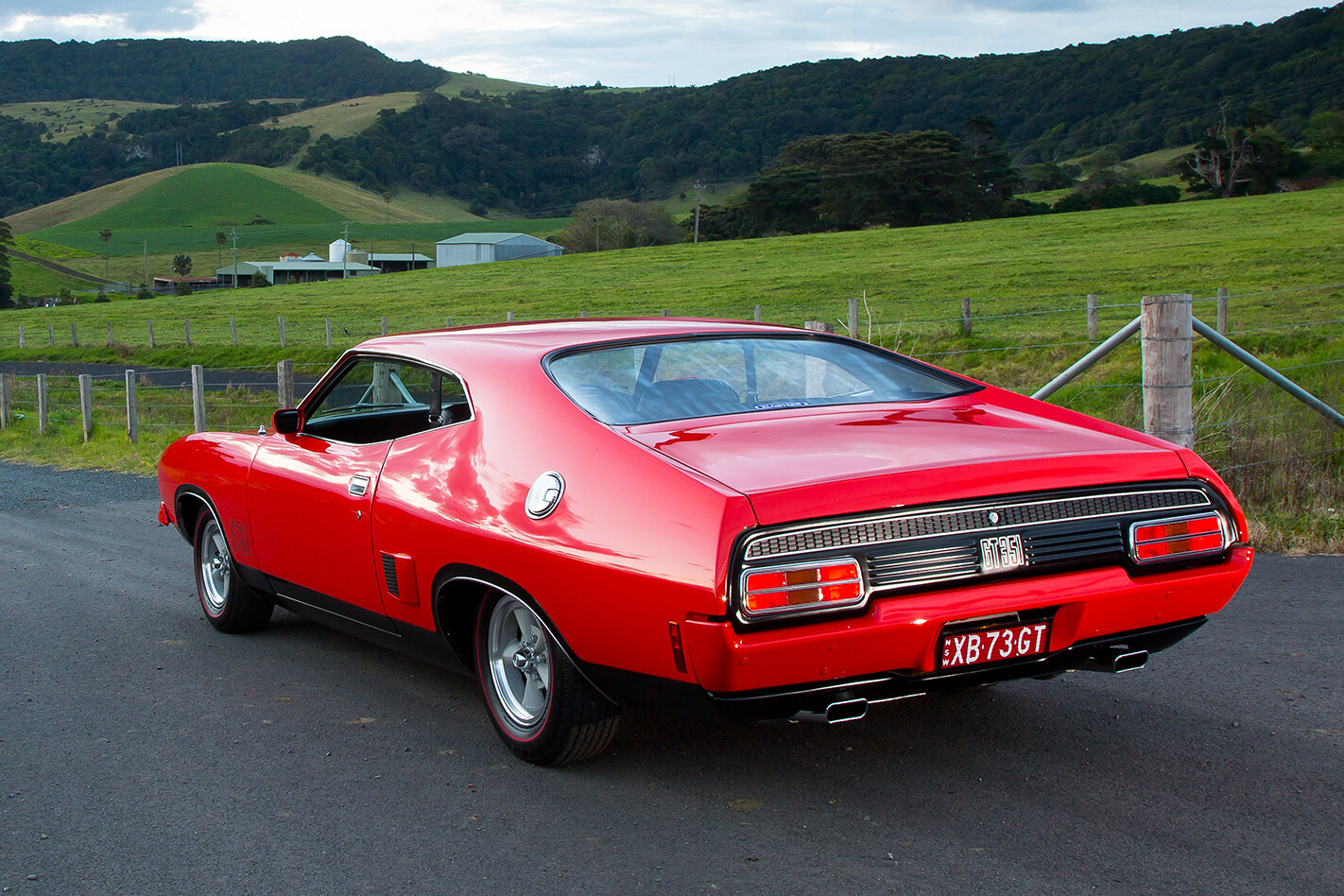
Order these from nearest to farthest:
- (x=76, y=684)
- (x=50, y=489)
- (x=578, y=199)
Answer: (x=76, y=684) < (x=50, y=489) < (x=578, y=199)

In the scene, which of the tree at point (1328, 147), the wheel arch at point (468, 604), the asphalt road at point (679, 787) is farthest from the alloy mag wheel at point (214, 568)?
the tree at point (1328, 147)

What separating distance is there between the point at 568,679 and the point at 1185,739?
76.7 inches

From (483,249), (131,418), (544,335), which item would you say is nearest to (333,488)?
(544,335)

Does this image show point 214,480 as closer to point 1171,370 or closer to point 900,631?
point 900,631

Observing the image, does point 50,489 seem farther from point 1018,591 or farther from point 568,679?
point 1018,591

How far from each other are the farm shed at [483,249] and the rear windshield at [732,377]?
4583 inches

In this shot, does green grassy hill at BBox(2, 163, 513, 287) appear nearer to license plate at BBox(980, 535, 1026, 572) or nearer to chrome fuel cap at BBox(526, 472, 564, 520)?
chrome fuel cap at BBox(526, 472, 564, 520)

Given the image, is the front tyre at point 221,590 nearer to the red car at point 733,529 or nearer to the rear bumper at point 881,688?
the red car at point 733,529

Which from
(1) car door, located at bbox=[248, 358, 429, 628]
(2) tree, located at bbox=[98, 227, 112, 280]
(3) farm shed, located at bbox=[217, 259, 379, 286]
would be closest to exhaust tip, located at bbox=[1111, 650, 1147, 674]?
(1) car door, located at bbox=[248, 358, 429, 628]

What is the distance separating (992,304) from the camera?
30.2 meters

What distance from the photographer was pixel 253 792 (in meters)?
3.37

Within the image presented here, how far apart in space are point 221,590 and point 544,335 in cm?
239

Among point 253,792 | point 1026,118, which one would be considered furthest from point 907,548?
point 1026,118

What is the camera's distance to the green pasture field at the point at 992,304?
23.4 ft
